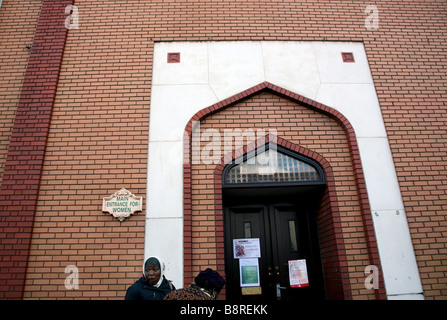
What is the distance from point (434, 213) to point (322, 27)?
3.36 meters

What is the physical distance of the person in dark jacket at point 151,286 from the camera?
3234 mm

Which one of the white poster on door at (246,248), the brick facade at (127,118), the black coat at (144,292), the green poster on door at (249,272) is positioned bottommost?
the black coat at (144,292)

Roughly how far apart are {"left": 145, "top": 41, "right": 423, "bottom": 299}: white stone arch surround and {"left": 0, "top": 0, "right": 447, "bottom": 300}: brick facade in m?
0.15

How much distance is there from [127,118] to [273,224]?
277cm

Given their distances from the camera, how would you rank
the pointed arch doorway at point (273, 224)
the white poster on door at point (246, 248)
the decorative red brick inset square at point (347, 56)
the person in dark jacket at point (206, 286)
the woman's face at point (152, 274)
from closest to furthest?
the person in dark jacket at point (206, 286) < the woman's face at point (152, 274) < the pointed arch doorway at point (273, 224) < the white poster on door at point (246, 248) < the decorative red brick inset square at point (347, 56)

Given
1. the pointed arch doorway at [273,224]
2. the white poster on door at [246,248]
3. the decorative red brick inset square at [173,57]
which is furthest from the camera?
the decorative red brick inset square at [173,57]

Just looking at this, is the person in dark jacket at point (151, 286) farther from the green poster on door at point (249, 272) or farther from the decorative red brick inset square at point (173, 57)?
the decorative red brick inset square at point (173, 57)

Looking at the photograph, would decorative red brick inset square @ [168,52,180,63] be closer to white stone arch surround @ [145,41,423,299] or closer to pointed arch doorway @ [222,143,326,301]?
white stone arch surround @ [145,41,423,299]

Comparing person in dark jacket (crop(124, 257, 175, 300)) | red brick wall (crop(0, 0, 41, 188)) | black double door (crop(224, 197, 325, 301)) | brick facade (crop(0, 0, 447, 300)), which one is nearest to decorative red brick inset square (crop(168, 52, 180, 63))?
brick facade (crop(0, 0, 447, 300))

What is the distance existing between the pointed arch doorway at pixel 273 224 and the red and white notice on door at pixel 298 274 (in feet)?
0.05

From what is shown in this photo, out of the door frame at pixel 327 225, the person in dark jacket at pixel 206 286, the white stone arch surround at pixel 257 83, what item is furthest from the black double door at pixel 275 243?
the person in dark jacket at pixel 206 286

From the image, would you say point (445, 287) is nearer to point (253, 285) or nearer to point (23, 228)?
point (253, 285)

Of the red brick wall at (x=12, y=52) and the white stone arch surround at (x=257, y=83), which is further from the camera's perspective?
the red brick wall at (x=12, y=52)

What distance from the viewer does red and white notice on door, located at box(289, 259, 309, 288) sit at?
187 inches
